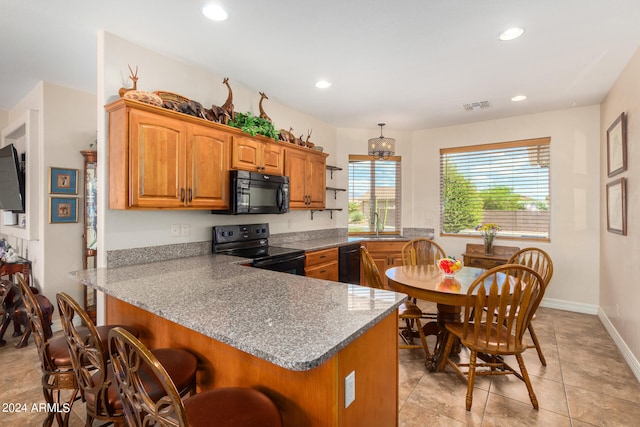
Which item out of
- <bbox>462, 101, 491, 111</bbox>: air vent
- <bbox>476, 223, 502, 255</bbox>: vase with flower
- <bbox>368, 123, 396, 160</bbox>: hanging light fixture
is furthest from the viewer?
<bbox>368, 123, 396, 160</bbox>: hanging light fixture

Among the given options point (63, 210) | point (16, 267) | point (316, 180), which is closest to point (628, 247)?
point (316, 180)

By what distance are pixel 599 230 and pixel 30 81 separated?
6716 millimetres

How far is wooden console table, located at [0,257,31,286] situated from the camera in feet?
11.4

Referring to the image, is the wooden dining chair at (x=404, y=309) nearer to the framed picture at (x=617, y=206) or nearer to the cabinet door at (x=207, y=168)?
the cabinet door at (x=207, y=168)

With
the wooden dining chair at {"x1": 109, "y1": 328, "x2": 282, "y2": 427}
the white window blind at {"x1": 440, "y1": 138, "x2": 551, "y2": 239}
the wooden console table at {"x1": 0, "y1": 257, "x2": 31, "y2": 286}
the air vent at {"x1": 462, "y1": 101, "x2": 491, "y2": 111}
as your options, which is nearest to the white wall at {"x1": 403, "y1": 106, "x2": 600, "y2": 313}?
the white window blind at {"x1": 440, "y1": 138, "x2": 551, "y2": 239}

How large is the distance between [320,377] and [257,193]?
223 centimetres

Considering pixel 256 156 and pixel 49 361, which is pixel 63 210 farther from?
pixel 49 361

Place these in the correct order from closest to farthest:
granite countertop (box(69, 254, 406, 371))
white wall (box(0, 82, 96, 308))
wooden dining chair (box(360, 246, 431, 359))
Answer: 1. granite countertop (box(69, 254, 406, 371))
2. wooden dining chair (box(360, 246, 431, 359))
3. white wall (box(0, 82, 96, 308))

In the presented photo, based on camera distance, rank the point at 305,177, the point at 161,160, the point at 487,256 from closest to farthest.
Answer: the point at 161,160, the point at 305,177, the point at 487,256

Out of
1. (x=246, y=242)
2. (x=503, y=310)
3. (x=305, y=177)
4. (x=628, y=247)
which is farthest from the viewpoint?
(x=305, y=177)

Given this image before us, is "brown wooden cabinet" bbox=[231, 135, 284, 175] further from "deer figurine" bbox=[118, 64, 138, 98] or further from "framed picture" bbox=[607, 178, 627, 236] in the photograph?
"framed picture" bbox=[607, 178, 627, 236]

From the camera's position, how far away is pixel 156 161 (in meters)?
2.35

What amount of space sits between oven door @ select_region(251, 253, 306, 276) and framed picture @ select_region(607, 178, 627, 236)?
302cm

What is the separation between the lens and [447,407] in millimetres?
2121
